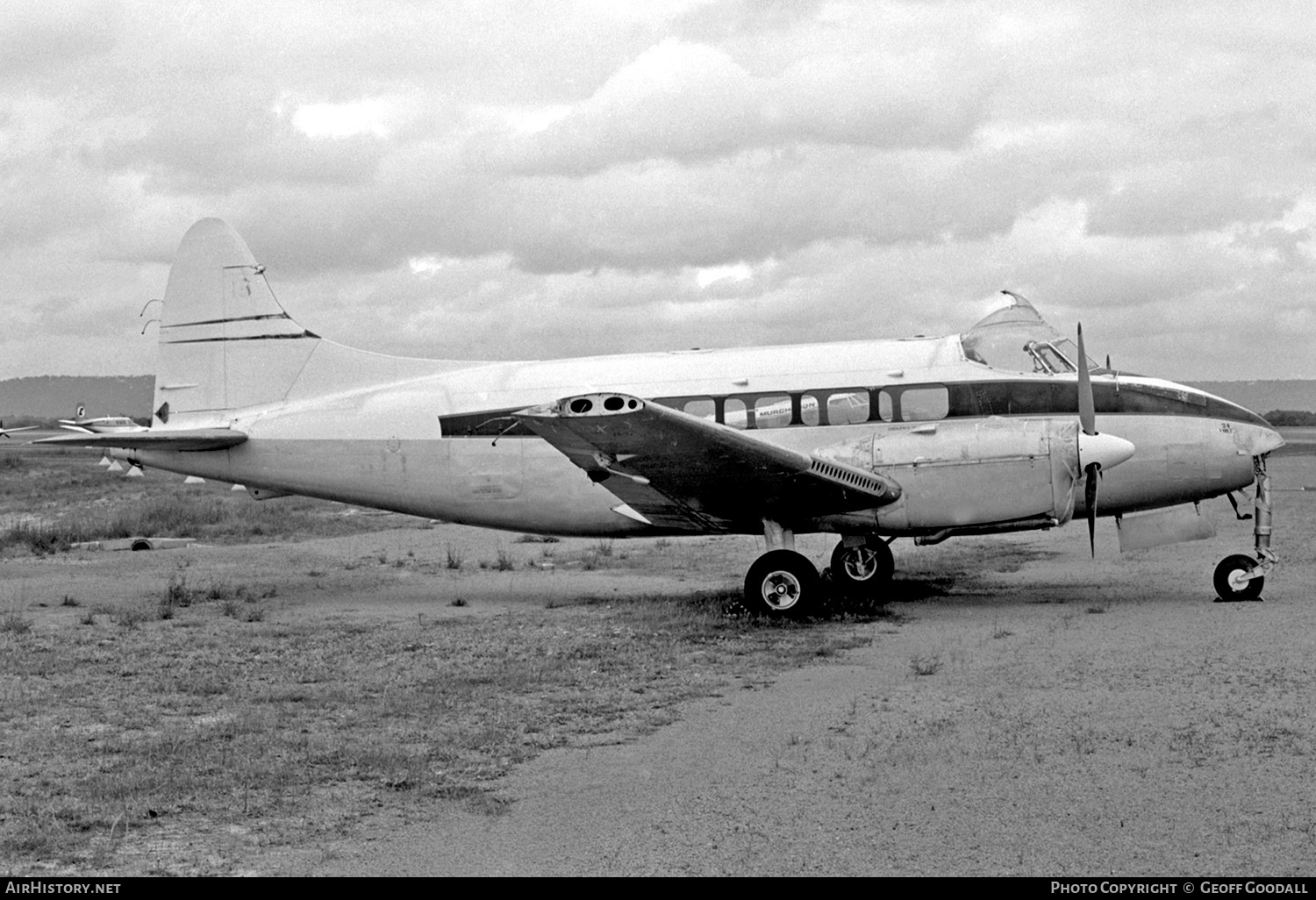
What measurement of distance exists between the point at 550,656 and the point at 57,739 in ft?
15.1

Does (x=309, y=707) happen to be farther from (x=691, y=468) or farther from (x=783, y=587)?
(x=783, y=587)

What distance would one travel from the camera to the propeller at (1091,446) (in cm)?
1462

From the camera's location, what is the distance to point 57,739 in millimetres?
9070

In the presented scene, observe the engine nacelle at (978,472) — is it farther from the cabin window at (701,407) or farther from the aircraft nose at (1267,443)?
the aircraft nose at (1267,443)

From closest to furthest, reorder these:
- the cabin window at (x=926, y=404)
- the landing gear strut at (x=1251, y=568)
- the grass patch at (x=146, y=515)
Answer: the landing gear strut at (x=1251, y=568) < the cabin window at (x=926, y=404) < the grass patch at (x=146, y=515)

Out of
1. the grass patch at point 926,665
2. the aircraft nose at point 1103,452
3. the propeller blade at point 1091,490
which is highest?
the aircraft nose at point 1103,452

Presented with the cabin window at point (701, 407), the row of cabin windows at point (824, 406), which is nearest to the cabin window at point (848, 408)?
the row of cabin windows at point (824, 406)

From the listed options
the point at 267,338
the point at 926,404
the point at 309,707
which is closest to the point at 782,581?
the point at 926,404

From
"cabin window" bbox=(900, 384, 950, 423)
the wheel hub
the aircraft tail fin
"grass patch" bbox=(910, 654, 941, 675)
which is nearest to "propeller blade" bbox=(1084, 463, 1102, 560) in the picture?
"cabin window" bbox=(900, 384, 950, 423)

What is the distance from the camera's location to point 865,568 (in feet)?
59.0

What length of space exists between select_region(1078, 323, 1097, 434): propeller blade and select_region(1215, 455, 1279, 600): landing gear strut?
6.90ft

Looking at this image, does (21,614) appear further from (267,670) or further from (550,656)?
(550,656)

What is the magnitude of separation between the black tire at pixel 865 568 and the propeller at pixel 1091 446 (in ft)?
10.8

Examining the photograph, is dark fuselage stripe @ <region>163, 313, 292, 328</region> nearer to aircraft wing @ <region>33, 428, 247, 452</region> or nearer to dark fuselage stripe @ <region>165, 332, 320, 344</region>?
dark fuselage stripe @ <region>165, 332, 320, 344</region>
